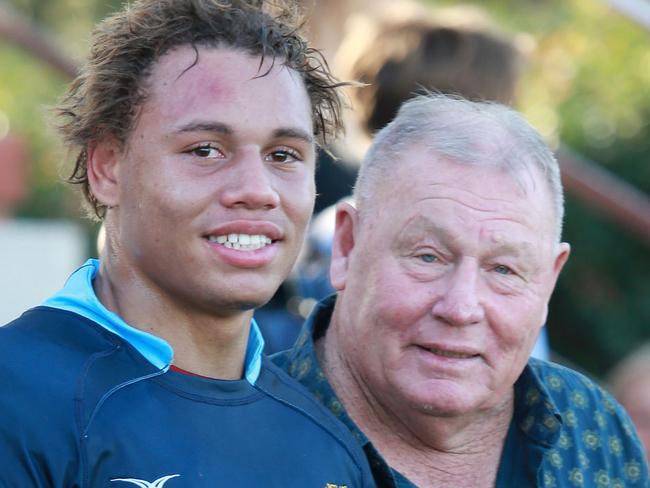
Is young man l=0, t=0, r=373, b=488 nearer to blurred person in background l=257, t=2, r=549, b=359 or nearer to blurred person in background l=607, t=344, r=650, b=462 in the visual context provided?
blurred person in background l=257, t=2, r=549, b=359

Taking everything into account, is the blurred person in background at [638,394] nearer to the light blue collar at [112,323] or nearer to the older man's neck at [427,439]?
the older man's neck at [427,439]

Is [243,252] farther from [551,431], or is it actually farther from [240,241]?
[551,431]

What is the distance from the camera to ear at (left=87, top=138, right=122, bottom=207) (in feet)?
8.52

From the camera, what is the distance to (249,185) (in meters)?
2.48

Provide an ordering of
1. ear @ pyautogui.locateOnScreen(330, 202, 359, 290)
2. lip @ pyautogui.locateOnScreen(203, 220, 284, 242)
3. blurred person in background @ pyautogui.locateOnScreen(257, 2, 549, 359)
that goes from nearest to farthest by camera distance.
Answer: lip @ pyautogui.locateOnScreen(203, 220, 284, 242) < ear @ pyautogui.locateOnScreen(330, 202, 359, 290) < blurred person in background @ pyautogui.locateOnScreen(257, 2, 549, 359)

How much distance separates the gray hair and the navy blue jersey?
61cm

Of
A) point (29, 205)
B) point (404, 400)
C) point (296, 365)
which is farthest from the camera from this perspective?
point (29, 205)

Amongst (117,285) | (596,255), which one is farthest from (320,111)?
(596,255)

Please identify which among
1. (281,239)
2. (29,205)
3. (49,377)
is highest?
(281,239)

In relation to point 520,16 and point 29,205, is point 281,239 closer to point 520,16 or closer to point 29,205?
point 29,205

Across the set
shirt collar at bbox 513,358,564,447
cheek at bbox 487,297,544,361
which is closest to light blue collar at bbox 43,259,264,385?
cheek at bbox 487,297,544,361

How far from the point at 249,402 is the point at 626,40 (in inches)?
351

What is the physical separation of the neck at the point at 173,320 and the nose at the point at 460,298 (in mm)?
445

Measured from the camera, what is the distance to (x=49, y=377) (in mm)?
2309
